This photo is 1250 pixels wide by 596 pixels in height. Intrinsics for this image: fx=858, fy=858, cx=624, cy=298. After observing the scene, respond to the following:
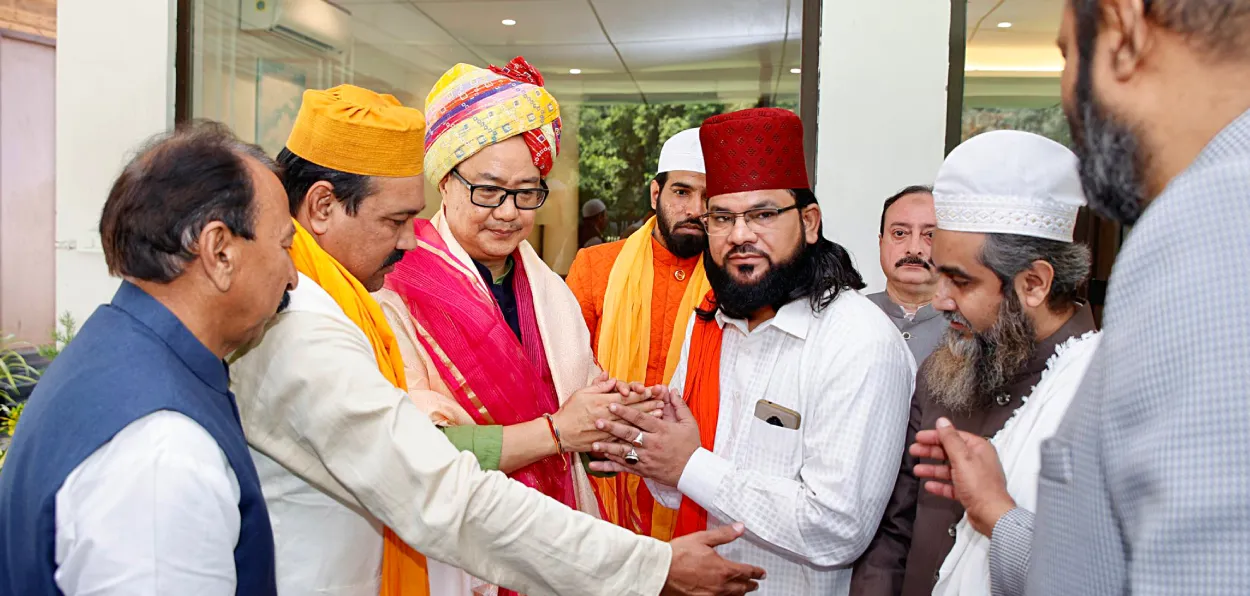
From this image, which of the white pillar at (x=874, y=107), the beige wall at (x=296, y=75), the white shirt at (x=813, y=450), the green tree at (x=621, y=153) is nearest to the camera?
the white shirt at (x=813, y=450)

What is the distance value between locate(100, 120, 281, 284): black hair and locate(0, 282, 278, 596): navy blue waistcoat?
5cm

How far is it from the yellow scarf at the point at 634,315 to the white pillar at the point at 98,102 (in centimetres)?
293

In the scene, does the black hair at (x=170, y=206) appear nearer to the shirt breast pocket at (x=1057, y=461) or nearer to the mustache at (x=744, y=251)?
the shirt breast pocket at (x=1057, y=461)

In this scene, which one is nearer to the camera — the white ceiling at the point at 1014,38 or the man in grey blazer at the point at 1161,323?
the man in grey blazer at the point at 1161,323

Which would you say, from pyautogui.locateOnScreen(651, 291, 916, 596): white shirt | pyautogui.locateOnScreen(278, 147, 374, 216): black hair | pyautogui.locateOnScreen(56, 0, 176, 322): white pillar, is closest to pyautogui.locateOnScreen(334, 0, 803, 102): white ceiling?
pyautogui.locateOnScreen(56, 0, 176, 322): white pillar

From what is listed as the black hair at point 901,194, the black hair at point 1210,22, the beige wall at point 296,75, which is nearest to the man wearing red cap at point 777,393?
the black hair at point 1210,22

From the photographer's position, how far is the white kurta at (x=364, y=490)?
1506mm

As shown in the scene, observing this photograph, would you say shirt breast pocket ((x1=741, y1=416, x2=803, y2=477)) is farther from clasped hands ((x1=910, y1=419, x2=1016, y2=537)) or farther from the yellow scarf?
the yellow scarf

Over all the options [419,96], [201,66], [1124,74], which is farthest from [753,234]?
[201,66]

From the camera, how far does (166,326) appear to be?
1201 millimetres

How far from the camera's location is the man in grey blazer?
63 cm

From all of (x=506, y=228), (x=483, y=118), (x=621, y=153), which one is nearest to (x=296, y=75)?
(x=621, y=153)

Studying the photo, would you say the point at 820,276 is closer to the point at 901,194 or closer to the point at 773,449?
the point at 773,449

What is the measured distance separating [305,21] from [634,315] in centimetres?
319
